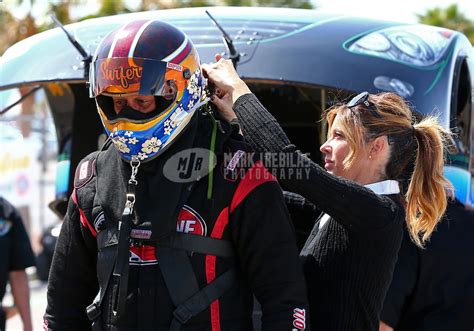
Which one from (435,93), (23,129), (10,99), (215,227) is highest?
(215,227)

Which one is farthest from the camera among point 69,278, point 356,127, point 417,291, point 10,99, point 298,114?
point 298,114

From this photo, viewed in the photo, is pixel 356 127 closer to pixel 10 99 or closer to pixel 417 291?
pixel 417 291

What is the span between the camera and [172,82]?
2.37 metres

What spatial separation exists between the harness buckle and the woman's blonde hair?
1056 mm

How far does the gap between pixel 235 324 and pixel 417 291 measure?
116cm

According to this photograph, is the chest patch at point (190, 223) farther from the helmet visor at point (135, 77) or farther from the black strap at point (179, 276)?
the helmet visor at point (135, 77)

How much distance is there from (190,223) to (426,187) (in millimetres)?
1043

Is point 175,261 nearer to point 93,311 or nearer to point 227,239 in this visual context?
point 227,239

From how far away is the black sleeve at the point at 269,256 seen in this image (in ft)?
7.45

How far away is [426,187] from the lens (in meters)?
2.85

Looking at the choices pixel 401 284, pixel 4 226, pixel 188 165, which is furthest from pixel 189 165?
pixel 4 226

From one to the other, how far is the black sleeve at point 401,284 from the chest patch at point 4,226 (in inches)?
101

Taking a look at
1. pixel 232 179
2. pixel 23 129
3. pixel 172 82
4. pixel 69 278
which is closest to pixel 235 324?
pixel 232 179

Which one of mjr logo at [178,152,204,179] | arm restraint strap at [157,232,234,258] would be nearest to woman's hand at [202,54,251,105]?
mjr logo at [178,152,204,179]
